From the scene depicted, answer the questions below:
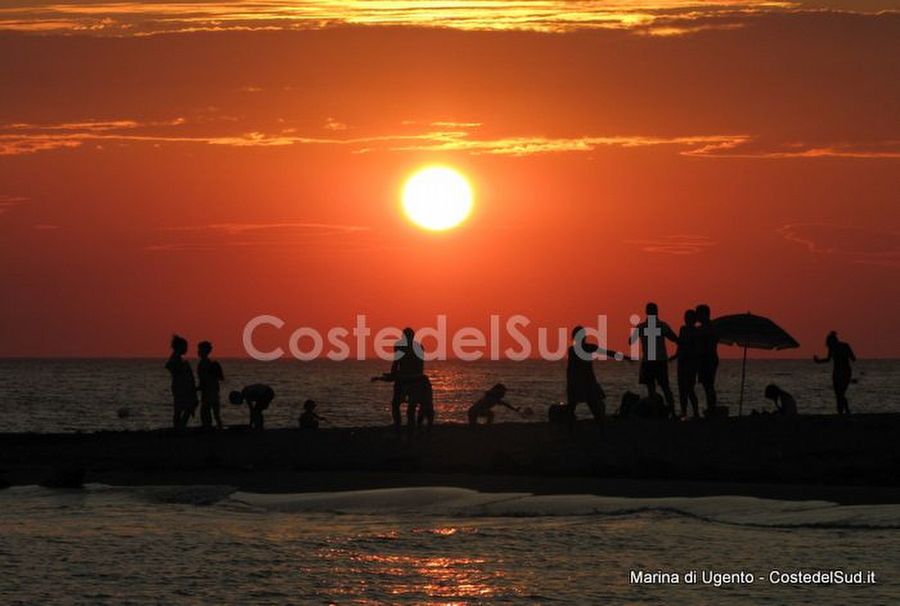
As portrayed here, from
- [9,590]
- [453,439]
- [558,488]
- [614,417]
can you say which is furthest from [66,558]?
[614,417]

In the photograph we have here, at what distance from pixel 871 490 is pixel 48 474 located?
38.2 ft

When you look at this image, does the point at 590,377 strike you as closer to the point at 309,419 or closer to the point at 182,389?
the point at 182,389

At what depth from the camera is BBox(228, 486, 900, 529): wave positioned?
53.7 ft

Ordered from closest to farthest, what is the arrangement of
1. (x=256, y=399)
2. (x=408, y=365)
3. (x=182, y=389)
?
(x=408, y=365), (x=182, y=389), (x=256, y=399)

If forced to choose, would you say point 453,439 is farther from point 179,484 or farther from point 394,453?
point 179,484

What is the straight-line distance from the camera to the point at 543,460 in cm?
2103

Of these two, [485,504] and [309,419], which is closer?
[485,504]

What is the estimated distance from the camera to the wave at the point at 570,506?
53.7 feet

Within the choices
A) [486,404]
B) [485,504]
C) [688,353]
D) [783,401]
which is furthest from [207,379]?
[783,401]

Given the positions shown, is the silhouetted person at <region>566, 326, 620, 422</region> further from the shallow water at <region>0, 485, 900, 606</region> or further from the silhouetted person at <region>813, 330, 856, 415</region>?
the silhouetted person at <region>813, 330, 856, 415</region>

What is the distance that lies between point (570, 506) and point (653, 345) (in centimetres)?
718

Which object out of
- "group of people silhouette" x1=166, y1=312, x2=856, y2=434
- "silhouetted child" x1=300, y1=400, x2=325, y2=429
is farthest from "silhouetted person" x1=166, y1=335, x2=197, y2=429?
"silhouetted child" x1=300, y1=400, x2=325, y2=429

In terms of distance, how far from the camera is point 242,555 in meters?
15.3

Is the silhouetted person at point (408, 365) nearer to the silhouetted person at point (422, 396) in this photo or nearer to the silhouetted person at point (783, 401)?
the silhouetted person at point (422, 396)
